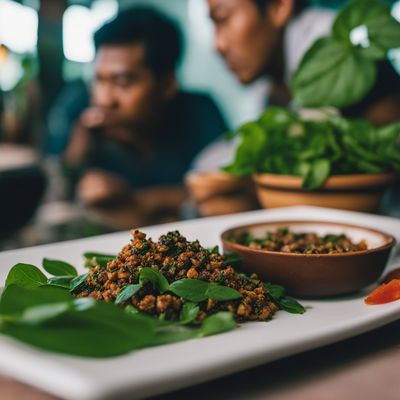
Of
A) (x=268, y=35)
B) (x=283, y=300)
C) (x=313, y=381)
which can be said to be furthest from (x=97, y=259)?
(x=268, y=35)

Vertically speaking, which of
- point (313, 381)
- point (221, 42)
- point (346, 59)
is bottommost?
point (313, 381)

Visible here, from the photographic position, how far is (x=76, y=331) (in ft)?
1.91

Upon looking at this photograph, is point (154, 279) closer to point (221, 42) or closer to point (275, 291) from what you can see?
point (275, 291)

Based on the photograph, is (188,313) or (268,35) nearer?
(188,313)

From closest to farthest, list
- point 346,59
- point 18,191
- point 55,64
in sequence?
point 346,59, point 18,191, point 55,64

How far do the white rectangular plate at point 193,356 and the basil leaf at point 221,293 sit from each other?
41 mm

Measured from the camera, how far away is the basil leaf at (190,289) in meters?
0.72

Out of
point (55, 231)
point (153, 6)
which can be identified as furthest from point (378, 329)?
point (153, 6)

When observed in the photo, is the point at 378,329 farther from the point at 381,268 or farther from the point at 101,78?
the point at 101,78

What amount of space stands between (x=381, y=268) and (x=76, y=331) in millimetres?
541

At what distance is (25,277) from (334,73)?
1179 millimetres

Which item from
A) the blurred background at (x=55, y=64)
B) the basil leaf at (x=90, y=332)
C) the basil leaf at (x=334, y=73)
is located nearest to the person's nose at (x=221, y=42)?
the blurred background at (x=55, y=64)

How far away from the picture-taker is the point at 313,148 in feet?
4.87

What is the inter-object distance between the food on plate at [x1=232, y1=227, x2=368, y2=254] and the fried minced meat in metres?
0.15
